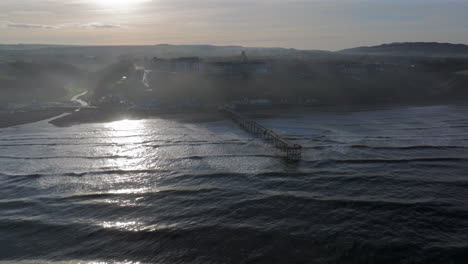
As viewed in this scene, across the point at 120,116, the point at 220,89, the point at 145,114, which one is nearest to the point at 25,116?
the point at 120,116

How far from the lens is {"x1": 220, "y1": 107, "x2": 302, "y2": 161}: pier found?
86.1 feet

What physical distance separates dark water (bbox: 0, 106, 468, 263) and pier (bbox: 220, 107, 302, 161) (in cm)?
135

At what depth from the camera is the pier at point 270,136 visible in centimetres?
2626

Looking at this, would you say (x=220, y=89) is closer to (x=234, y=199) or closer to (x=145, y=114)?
(x=145, y=114)

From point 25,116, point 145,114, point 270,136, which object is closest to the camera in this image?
point 270,136

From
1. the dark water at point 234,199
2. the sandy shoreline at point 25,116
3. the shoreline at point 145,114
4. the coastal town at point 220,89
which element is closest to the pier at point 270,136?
the dark water at point 234,199

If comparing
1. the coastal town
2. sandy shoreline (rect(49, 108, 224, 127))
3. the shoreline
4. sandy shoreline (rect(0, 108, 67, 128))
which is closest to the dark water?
sandy shoreline (rect(49, 108, 224, 127))

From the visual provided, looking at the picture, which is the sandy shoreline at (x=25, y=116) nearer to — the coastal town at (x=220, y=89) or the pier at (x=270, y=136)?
the coastal town at (x=220, y=89)

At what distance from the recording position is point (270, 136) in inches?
1330

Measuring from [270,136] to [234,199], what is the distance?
15830 mm

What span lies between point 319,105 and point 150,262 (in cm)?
4840

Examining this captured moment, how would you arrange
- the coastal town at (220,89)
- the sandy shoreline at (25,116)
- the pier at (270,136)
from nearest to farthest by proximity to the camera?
the pier at (270,136) < the sandy shoreline at (25,116) < the coastal town at (220,89)

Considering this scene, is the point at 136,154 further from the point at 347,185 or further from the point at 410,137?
the point at 410,137

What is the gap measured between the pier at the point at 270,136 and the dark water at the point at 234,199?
1.35 m
